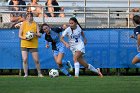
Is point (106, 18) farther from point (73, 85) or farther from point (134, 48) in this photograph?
point (73, 85)

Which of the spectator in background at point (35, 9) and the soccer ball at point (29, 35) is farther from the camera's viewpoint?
the spectator in background at point (35, 9)

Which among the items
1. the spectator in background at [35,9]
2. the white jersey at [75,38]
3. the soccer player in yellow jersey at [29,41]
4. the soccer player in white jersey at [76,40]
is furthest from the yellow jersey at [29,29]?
the spectator in background at [35,9]

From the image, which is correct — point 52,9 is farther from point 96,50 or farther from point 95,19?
point 96,50

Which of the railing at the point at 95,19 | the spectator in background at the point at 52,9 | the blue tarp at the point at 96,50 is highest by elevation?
the spectator in background at the point at 52,9

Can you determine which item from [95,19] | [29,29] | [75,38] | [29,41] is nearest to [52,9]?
[95,19]

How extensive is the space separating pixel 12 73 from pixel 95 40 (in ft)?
11.3

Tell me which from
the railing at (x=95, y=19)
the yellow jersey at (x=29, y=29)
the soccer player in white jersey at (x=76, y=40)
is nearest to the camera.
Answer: the soccer player in white jersey at (x=76, y=40)

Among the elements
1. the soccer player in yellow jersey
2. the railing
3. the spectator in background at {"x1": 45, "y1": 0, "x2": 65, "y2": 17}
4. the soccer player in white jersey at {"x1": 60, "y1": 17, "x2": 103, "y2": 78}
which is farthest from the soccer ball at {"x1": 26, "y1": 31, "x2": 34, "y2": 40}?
the spectator in background at {"x1": 45, "y1": 0, "x2": 65, "y2": 17}

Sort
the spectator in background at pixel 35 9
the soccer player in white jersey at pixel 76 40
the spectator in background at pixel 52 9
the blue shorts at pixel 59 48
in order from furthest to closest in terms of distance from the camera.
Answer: the spectator in background at pixel 52 9 < the spectator in background at pixel 35 9 < the blue shorts at pixel 59 48 < the soccer player in white jersey at pixel 76 40

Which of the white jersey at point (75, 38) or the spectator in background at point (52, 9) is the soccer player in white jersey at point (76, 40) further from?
the spectator in background at point (52, 9)

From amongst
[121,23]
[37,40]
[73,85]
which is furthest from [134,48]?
[73,85]

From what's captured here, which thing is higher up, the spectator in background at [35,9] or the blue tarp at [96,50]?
the spectator in background at [35,9]

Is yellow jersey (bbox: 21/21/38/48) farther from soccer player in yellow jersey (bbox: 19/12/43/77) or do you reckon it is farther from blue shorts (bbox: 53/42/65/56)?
blue shorts (bbox: 53/42/65/56)

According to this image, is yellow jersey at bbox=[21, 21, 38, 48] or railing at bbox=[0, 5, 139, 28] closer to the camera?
yellow jersey at bbox=[21, 21, 38, 48]
